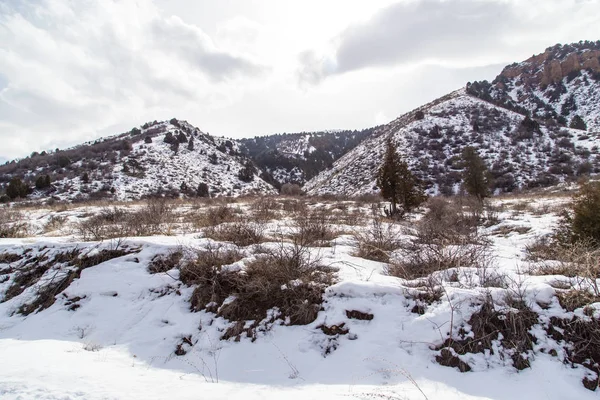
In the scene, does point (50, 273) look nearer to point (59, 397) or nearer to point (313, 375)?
point (59, 397)

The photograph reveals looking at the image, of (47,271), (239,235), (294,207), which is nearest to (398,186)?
(294,207)

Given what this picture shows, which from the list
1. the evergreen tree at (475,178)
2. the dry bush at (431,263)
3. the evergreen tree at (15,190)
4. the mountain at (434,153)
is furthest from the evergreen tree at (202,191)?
the dry bush at (431,263)

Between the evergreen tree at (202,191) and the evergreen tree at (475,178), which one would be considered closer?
the evergreen tree at (475,178)

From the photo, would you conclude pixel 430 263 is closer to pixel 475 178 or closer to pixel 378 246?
pixel 378 246

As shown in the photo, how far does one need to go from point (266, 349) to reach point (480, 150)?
155 feet

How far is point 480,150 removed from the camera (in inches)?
1639

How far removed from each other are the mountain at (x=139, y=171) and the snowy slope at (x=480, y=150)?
20.5 meters

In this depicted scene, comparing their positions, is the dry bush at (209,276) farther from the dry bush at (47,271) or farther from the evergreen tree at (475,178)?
the evergreen tree at (475,178)

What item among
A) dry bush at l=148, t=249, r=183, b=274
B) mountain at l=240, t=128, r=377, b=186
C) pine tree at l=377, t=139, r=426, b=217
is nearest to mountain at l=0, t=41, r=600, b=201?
pine tree at l=377, t=139, r=426, b=217

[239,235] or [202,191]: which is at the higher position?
[202,191]

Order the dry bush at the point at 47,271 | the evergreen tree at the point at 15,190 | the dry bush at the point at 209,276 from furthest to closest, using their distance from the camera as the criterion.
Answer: the evergreen tree at the point at 15,190 → the dry bush at the point at 47,271 → the dry bush at the point at 209,276

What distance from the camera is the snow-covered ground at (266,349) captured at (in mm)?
2605

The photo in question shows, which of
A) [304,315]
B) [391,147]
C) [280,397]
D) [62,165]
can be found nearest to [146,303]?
[304,315]

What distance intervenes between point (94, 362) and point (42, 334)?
5.26 feet
